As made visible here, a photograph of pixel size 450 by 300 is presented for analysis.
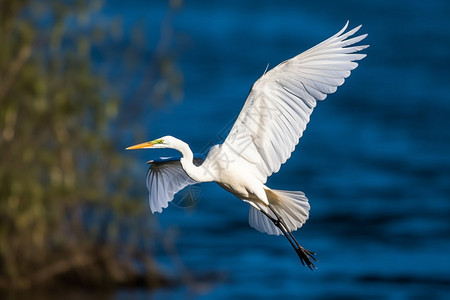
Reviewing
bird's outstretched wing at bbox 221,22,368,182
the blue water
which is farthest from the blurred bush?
bird's outstretched wing at bbox 221,22,368,182

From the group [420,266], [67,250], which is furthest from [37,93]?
[420,266]

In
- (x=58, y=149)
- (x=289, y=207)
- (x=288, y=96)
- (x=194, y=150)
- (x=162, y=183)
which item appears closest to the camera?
(x=288, y=96)

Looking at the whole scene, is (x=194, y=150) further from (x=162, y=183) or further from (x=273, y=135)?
(x=273, y=135)

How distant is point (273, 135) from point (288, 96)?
271 millimetres

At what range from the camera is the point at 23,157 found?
30.6 ft

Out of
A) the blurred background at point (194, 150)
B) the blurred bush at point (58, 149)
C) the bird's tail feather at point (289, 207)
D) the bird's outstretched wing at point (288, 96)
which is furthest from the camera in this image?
the blurred background at point (194, 150)

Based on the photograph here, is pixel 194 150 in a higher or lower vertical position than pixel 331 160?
lower

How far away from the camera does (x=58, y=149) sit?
10055mm

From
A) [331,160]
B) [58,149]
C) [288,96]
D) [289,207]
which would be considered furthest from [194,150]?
[288,96]

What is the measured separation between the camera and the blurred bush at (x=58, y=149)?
362 inches

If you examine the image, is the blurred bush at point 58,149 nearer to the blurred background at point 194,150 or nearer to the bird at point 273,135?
the blurred background at point 194,150

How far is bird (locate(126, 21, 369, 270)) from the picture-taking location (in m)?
5.32

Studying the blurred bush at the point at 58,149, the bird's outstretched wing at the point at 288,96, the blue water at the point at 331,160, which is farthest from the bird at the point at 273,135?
the blue water at the point at 331,160

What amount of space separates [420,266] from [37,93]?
9.01 metres
